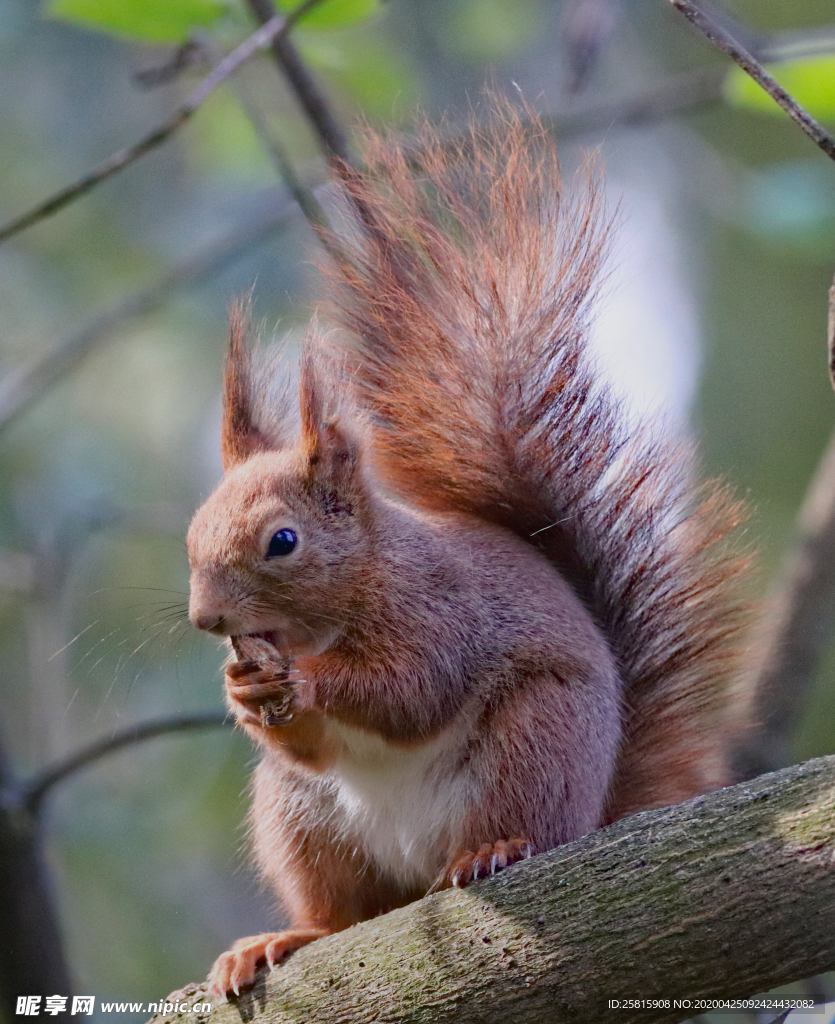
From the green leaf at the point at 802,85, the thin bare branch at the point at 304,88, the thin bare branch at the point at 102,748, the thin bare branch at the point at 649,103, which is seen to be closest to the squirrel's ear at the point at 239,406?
the thin bare branch at the point at 304,88

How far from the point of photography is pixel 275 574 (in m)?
2.10

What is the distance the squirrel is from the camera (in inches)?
82.8

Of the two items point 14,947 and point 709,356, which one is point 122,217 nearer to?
point 709,356

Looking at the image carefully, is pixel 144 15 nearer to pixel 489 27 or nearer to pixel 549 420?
pixel 549 420

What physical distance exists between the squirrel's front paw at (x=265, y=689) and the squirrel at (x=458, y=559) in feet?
0.14

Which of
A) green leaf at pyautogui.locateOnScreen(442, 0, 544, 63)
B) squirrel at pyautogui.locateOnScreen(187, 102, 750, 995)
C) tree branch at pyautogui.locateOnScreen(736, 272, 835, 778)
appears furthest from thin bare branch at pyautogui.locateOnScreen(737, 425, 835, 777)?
green leaf at pyautogui.locateOnScreen(442, 0, 544, 63)

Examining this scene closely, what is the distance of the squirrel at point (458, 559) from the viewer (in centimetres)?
210

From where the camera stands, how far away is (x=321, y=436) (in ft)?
7.47

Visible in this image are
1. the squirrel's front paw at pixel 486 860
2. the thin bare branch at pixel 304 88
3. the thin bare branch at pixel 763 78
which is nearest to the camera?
the thin bare branch at pixel 763 78

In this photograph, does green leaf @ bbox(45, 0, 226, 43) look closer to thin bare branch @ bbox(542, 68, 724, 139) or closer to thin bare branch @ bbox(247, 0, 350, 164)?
thin bare branch @ bbox(247, 0, 350, 164)

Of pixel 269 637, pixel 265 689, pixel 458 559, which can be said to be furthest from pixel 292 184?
pixel 265 689

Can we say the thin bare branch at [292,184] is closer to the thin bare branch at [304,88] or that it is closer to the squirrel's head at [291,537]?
the thin bare branch at [304,88]

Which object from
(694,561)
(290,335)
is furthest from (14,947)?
(694,561)

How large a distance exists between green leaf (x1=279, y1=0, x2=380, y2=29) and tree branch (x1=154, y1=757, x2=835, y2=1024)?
173 cm
